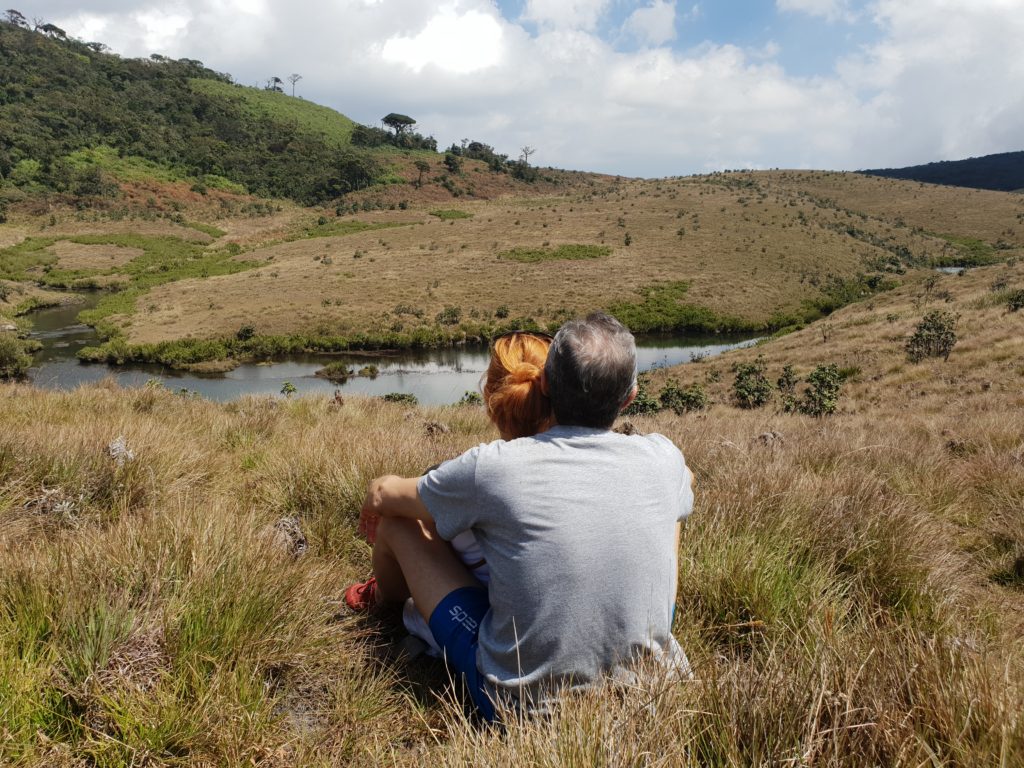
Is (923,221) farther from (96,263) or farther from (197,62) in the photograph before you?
(197,62)

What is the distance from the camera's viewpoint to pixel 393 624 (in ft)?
8.25

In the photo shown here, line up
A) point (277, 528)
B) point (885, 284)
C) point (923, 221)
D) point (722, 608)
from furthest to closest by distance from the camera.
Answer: point (923, 221), point (885, 284), point (277, 528), point (722, 608)

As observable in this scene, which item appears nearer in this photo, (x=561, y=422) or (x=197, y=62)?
(x=561, y=422)

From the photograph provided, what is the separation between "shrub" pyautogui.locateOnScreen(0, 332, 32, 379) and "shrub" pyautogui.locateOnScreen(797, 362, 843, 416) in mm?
26707

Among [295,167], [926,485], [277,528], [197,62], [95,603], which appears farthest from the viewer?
[197,62]

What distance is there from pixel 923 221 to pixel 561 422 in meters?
88.0

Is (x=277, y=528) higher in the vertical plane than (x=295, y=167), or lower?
lower

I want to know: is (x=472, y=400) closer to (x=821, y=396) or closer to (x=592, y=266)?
(x=821, y=396)

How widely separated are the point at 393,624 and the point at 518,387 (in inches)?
48.2

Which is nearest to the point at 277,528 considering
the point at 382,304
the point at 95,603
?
the point at 95,603

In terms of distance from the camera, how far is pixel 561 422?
2088 mm

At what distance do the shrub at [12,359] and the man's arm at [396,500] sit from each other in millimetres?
25499

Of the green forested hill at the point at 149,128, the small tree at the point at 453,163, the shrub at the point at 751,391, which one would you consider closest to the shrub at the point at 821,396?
the shrub at the point at 751,391

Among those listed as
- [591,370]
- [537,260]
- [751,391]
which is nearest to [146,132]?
[537,260]
